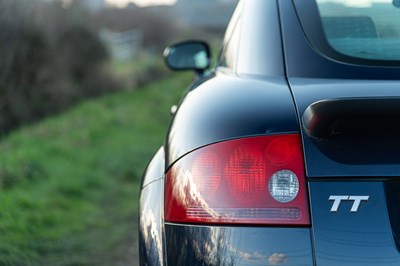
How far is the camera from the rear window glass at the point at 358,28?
2.41 m

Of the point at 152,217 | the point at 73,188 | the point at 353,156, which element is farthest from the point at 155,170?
the point at 73,188

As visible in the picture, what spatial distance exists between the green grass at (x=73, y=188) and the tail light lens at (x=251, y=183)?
113 inches

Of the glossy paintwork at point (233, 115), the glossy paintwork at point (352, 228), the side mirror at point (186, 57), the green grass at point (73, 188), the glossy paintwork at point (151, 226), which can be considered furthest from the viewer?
the green grass at point (73, 188)

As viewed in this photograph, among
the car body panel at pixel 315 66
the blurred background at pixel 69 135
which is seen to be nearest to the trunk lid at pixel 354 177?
the car body panel at pixel 315 66

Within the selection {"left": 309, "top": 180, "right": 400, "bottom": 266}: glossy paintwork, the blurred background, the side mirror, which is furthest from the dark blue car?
the blurred background

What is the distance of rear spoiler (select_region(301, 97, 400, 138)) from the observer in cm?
175

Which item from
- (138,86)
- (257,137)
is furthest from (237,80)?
(138,86)

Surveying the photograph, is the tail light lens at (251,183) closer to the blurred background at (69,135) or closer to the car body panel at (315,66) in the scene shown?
the car body panel at (315,66)

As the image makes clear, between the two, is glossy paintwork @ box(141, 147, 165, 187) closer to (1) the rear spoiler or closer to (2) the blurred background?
(1) the rear spoiler

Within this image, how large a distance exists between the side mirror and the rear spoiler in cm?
209

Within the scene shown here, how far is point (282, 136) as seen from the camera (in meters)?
1.87

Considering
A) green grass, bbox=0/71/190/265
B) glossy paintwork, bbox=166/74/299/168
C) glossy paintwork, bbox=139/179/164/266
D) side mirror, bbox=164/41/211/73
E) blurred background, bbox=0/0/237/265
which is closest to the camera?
glossy paintwork, bbox=166/74/299/168

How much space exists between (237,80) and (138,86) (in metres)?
15.3

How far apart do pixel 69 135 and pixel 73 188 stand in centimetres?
293
